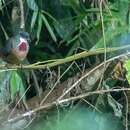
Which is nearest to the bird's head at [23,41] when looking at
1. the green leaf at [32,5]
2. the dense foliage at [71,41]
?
the dense foliage at [71,41]

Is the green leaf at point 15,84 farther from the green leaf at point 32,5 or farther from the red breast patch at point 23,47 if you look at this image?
the green leaf at point 32,5

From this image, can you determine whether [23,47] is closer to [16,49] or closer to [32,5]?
[16,49]

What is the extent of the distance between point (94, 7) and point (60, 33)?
405 mm

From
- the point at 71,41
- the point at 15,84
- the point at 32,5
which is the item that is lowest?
the point at 15,84

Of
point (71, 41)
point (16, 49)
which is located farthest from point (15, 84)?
point (71, 41)

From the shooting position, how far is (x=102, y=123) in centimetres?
282

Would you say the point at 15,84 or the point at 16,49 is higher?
the point at 16,49

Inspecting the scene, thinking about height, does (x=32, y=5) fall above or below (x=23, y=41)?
above

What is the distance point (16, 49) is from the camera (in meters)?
3.10

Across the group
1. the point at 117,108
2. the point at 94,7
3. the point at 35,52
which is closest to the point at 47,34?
the point at 35,52

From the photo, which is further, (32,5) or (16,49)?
(16,49)

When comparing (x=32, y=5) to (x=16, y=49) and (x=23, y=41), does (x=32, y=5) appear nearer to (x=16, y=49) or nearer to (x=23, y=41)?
(x=23, y=41)

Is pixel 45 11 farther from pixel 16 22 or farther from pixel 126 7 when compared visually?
pixel 126 7

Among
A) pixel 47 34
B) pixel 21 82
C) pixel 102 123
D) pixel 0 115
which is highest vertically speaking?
pixel 47 34
